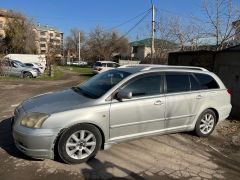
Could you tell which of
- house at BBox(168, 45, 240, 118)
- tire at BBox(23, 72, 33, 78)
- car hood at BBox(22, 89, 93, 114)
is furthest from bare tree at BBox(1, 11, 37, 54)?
car hood at BBox(22, 89, 93, 114)

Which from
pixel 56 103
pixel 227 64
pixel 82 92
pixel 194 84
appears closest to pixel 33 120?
pixel 56 103

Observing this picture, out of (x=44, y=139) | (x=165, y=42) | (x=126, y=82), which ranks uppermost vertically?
(x=165, y=42)

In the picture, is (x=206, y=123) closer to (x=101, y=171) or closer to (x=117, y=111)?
(x=117, y=111)

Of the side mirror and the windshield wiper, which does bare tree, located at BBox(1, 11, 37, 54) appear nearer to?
the windshield wiper

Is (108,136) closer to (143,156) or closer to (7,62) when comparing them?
(143,156)

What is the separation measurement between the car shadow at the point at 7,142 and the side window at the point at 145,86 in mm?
2143

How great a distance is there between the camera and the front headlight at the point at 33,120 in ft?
13.3

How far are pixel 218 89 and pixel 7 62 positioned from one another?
1741cm

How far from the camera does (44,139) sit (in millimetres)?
4012

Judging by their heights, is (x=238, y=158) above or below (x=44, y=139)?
below

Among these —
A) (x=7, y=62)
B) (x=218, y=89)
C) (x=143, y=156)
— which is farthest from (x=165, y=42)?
(x=143, y=156)

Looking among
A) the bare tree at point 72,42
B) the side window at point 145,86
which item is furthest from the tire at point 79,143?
the bare tree at point 72,42

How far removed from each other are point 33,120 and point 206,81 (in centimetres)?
385

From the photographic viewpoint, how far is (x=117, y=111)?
4566 mm
